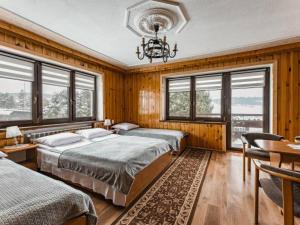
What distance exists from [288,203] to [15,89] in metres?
4.13

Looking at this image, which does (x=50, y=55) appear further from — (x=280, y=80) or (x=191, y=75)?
(x=280, y=80)

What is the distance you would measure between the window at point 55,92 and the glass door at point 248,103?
4235 mm

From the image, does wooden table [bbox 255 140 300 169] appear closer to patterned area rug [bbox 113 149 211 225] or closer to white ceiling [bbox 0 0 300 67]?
patterned area rug [bbox 113 149 211 225]

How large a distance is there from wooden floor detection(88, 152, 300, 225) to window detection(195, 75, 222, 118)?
208 centimetres

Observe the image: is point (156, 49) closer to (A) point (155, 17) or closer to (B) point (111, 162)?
(A) point (155, 17)

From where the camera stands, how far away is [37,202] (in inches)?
44.4

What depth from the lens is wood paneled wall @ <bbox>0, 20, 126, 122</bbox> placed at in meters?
2.67

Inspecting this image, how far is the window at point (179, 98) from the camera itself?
16.3ft

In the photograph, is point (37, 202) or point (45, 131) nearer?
point (37, 202)

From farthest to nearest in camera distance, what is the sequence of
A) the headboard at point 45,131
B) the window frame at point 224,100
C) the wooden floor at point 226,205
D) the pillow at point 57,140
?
the window frame at point 224,100 → the headboard at point 45,131 → the pillow at point 57,140 → the wooden floor at point 226,205

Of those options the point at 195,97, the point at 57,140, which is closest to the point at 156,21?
the point at 57,140

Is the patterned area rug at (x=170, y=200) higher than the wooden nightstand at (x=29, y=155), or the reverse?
the wooden nightstand at (x=29, y=155)

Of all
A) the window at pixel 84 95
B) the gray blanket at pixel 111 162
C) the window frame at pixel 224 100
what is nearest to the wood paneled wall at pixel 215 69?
the window frame at pixel 224 100

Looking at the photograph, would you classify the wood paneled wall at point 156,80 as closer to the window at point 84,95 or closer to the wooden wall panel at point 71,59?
the wooden wall panel at point 71,59
